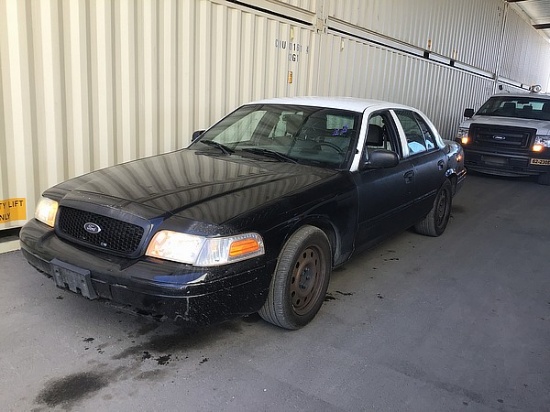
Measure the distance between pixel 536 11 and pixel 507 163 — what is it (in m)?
11.7

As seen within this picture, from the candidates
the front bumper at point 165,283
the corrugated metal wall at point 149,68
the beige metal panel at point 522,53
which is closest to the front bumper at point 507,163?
the corrugated metal wall at point 149,68

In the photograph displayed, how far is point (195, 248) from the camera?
9.09 feet

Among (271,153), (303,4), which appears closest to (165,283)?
(271,153)

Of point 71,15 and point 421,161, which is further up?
point 71,15

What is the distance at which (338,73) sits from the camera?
9.12m

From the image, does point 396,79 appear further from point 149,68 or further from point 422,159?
point 149,68

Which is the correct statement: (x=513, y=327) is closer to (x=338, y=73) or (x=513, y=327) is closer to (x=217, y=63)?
(x=217, y=63)

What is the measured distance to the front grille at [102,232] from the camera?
2.88m

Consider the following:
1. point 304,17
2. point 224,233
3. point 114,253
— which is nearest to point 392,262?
point 224,233

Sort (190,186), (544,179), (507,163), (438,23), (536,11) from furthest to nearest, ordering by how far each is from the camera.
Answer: (536,11) < (438,23) < (544,179) < (507,163) < (190,186)

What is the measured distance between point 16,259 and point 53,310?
49.5 inches

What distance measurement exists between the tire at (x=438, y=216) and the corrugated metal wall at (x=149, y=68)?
3.09 m

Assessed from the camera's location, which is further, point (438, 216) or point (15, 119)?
point (438, 216)

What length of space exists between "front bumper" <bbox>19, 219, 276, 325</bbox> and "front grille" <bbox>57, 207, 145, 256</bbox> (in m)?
0.06
